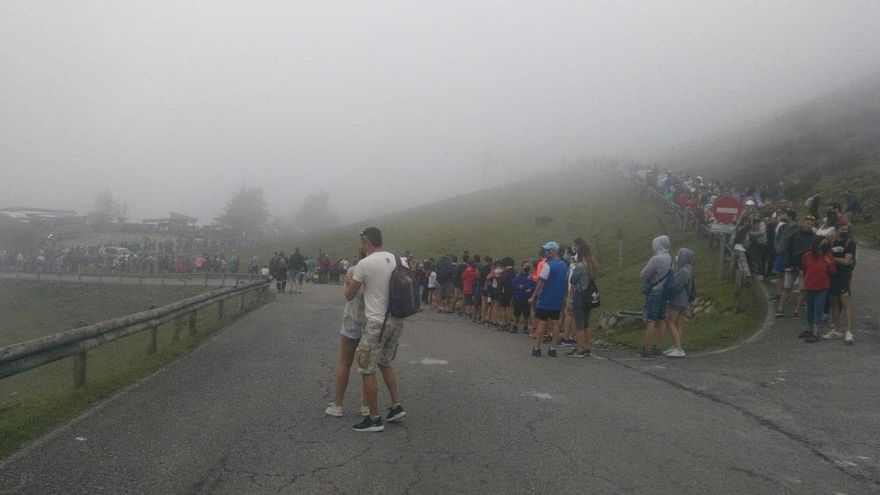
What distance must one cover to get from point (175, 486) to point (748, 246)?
15.9 meters

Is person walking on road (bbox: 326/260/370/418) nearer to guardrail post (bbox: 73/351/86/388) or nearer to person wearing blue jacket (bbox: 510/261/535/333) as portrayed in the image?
guardrail post (bbox: 73/351/86/388)

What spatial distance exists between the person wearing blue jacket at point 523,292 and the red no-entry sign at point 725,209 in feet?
15.9

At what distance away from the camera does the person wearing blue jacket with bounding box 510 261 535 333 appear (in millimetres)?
16250

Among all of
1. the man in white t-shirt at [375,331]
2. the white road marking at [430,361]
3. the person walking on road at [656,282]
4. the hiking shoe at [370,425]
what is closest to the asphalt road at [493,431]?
the white road marking at [430,361]

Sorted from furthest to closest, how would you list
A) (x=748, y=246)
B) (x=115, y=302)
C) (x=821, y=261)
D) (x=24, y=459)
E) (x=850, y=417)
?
(x=115, y=302) → (x=748, y=246) → (x=821, y=261) → (x=850, y=417) → (x=24, y=459)

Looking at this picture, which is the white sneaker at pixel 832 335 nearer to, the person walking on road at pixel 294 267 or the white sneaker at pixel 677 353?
the white sneaker at pixel 677 353

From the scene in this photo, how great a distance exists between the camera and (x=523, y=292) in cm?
1634

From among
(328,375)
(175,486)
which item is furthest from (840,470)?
(328,375)

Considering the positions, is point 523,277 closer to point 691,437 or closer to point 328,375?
point 328,375

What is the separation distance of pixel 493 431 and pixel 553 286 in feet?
19.3

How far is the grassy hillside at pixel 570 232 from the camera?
53.5ft

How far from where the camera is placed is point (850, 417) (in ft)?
24.1

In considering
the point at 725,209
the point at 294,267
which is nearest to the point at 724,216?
the point at 725,209

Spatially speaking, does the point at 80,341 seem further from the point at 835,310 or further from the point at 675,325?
the point at 835,310
